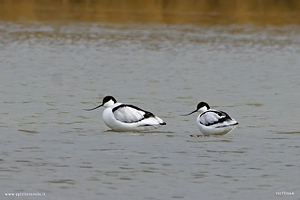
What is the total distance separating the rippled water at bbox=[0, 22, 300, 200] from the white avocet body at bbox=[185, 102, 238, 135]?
0.14 meters

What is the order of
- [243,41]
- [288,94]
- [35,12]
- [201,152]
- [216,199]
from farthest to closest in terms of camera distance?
[35,12], [243,41], [288,94], [201,152], [216,199]

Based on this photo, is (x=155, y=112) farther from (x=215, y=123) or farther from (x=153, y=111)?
(x=215, y=123)

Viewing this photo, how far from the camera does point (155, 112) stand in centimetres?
1530

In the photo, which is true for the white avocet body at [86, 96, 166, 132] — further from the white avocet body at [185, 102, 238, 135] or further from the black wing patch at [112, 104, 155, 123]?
the white avocet body at [185, 102, 238, 135]

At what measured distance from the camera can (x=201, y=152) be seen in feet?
37.0

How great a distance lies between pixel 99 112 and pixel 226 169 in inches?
A: 226

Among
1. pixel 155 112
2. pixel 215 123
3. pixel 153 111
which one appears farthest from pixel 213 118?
pixel 153 111

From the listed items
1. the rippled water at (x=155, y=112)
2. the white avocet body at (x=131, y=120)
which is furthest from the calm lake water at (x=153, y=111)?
the white avocet body at (x=131, y=120)

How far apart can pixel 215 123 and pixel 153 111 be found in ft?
10.2

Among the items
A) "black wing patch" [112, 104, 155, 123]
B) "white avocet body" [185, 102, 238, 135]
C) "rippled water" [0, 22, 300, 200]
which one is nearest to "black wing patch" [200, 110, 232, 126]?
"white avocet body" [185, 102, 238, 135]

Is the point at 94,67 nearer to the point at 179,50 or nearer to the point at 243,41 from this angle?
the point at 179,50

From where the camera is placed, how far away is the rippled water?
30.9 feet

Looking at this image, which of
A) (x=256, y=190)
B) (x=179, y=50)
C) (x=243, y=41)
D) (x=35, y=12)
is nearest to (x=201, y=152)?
(x=256, y=190)

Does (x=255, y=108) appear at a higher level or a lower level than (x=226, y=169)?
higher
